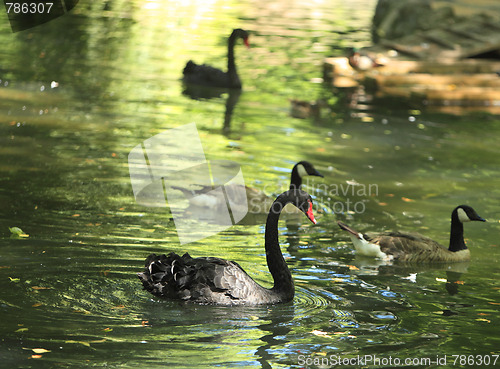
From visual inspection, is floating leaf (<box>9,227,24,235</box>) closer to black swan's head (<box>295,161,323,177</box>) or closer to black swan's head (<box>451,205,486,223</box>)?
black swan's head (<box>295,161,323,177</box>)

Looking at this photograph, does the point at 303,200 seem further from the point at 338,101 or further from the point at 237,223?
the point at 338,101

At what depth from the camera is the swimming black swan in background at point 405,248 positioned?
31.8 ft

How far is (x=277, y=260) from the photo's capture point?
7.94 meters

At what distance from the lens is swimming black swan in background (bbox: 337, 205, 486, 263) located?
9.68 metres

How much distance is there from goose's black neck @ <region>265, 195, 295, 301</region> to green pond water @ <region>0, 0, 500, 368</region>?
0.22 m

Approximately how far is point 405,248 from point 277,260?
2.47 metres

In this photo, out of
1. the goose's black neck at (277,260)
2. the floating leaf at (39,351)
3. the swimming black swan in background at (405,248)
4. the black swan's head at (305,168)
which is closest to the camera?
the floating leaf at (39,351)

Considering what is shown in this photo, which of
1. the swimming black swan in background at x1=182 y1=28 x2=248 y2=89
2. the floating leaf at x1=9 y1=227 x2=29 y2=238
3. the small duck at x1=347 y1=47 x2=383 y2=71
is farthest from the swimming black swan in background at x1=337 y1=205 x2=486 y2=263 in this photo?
the small duck at x1=347 y1=47 x2=383 y2=71

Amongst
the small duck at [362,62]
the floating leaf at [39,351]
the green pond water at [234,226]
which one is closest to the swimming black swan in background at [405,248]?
the green pond water at [234,226]

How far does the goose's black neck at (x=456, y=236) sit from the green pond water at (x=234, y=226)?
0.29 meters

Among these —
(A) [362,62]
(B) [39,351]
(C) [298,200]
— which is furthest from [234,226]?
(A) [362,62]

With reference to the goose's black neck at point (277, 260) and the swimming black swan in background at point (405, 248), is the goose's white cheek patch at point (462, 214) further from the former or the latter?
the goose's black neck at point (277, 260)

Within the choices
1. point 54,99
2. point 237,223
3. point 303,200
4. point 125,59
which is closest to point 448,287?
point 303,200

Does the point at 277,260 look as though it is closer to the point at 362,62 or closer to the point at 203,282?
the point at 203,282
